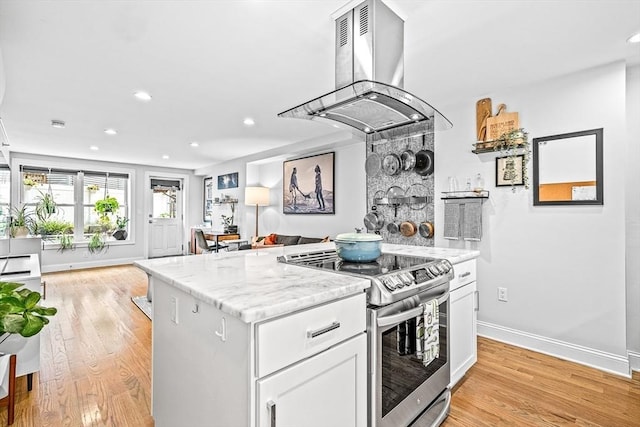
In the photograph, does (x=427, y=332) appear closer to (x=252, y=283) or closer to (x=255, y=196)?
(x=252, y=283)

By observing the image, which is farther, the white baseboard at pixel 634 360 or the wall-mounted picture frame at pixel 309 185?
the wall-mounted picture frame at pixel 309 185

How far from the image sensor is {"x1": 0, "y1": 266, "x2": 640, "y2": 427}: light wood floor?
6.07ft

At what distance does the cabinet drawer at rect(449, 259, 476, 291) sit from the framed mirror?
1.09m

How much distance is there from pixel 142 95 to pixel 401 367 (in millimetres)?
3274

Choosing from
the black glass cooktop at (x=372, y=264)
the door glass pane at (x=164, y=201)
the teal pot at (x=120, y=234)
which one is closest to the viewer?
the black glass cooktop at (x=372, y=264)

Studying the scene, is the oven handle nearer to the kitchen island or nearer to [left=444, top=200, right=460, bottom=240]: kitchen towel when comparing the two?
the kitchen island

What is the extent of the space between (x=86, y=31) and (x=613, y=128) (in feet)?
12.5

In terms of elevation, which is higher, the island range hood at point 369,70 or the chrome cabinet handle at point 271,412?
the island range hood at point 369,70

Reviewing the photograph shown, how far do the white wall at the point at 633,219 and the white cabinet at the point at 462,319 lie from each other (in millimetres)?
1307

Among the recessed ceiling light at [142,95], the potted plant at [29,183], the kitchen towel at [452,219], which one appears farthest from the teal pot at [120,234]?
the kitchen towel at [452,219]

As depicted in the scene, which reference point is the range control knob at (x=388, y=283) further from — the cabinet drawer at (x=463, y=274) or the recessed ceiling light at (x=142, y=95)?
the recessed ceiling light at (x=142, y=95)

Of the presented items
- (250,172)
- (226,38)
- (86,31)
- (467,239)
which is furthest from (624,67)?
(250,172)

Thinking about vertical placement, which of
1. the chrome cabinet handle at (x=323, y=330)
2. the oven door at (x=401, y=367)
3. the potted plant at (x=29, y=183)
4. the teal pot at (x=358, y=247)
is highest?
the potted plant at (x=29, y=183)

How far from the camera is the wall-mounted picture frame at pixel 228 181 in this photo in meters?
6.84
